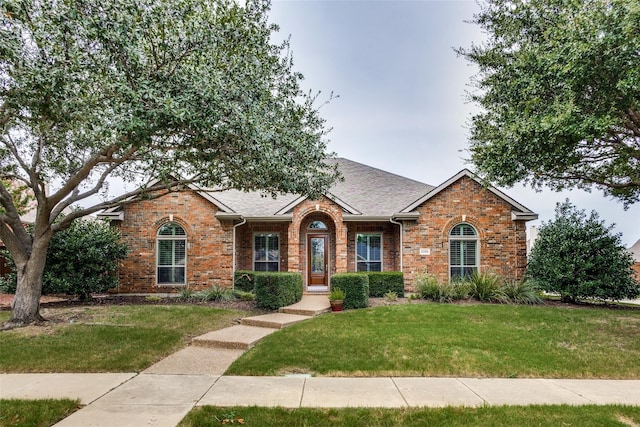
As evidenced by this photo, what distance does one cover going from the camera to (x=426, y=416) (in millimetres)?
4625

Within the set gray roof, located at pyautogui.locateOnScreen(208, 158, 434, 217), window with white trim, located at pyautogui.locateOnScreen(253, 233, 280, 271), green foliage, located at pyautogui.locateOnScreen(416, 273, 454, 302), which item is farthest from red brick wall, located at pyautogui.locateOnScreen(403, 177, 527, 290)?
window with white trim, located at pyautogui.locateOnScreen(253, 233, 280, 271)

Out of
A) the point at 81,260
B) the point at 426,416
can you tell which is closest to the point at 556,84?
the point at 426,416

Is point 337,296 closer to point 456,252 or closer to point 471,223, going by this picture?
point 456,252

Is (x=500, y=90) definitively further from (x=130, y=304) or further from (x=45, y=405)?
(x=130, y=304)

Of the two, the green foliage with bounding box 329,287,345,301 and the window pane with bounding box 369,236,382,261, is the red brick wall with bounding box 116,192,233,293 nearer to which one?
the green foliage with bounding box 329,287,345,301

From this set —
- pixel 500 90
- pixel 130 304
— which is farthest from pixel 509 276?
pixel 130 304

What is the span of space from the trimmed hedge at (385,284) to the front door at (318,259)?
2875mm

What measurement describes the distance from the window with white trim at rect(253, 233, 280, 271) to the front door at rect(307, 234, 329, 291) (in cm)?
146

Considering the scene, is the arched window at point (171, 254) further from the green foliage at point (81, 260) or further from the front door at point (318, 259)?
the front door at point (318, 259)

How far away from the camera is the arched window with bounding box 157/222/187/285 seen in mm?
15188

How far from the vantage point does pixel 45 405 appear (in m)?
4.80

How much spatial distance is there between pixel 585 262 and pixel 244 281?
12387mm

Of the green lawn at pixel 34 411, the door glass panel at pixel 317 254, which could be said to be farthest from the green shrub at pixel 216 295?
the green lawn at pixel 34 411

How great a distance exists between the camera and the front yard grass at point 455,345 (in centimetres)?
652
